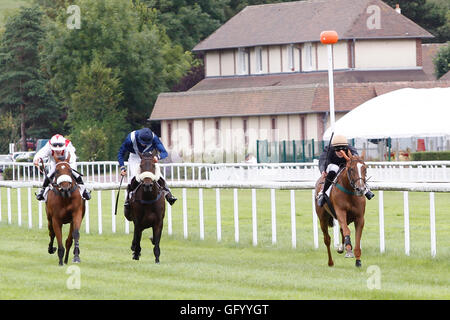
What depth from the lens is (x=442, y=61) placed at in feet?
239

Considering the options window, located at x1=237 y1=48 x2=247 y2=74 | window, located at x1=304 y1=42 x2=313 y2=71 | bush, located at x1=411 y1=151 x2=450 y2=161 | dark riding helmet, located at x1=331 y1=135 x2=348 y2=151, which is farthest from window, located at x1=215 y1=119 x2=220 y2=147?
dark riding helmet, located at x1=331 y1=135 x2=348 y2=151

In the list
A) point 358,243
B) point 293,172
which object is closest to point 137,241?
point 358,243

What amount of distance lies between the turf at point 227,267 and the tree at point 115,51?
47524mm

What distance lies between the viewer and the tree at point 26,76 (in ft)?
279

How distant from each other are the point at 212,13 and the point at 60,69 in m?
17.6

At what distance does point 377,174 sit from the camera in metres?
40.6

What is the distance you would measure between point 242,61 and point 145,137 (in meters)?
57.2

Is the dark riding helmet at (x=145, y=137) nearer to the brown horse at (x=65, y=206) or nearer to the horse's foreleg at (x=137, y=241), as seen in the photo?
the brown horse at (x=65, y=206)

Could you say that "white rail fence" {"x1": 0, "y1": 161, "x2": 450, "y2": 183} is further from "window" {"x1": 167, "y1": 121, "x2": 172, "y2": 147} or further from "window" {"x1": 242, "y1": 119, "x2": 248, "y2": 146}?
"window" {"x1": 167, "y1": 121, "x2": 172, "y2": 147}

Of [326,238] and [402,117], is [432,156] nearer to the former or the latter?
[402,117]

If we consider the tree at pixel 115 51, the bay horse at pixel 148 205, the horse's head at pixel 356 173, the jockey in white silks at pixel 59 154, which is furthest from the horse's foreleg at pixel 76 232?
the tree at pixel 115 51

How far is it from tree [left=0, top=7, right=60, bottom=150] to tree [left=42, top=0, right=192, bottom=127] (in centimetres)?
861

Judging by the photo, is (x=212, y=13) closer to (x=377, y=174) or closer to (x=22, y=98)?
(x=22, y=98)

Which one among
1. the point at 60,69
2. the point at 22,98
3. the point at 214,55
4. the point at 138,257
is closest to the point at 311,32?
the point at 214,55
